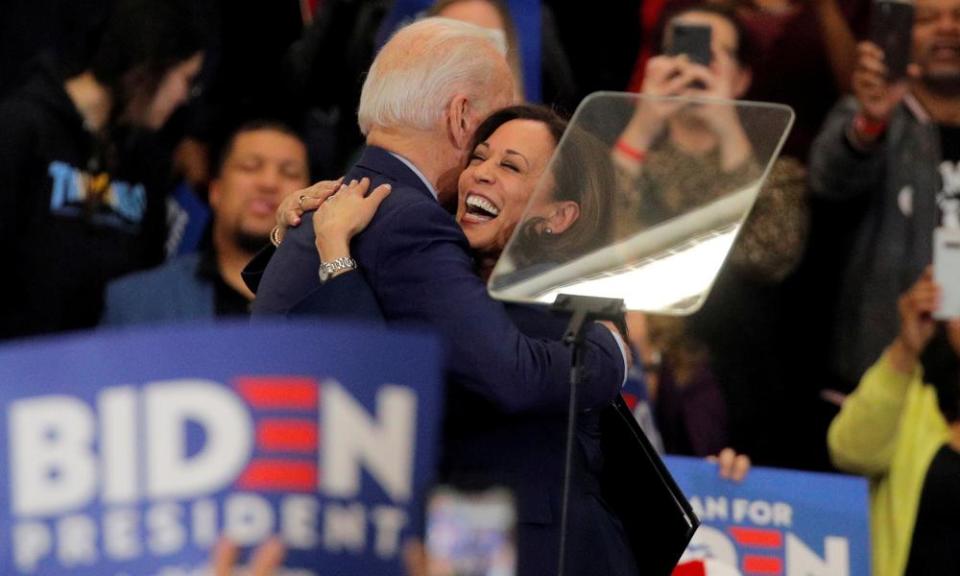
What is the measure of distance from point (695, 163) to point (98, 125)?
8.49 feet

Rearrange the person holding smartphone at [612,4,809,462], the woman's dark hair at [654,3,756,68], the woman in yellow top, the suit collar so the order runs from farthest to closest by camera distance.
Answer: the woman's dark hair at [654,3,756,68] < the person holding smartphone at [612,4,809,462] < the woman in yellow top < the suit collar

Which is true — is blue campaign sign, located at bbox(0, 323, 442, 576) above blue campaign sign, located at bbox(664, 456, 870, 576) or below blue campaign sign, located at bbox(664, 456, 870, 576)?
above

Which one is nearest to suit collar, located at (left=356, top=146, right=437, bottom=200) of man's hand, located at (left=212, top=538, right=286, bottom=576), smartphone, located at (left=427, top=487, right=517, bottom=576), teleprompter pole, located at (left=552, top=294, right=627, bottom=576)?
teleprompter pole, located at (left=552, top=294, right=627, bottom=576)

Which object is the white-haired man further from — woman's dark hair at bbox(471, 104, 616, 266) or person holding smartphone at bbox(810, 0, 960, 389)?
person holding smartphone at bbox(810, 0, 960, 389)

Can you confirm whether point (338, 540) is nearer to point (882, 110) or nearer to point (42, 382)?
point (42, 382)

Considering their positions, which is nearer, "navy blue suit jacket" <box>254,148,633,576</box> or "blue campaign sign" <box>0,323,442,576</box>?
"blue campaign sign" <box>0,323,442,576</box>

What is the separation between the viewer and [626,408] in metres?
3.16

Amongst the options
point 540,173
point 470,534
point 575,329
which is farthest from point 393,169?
point 470,534

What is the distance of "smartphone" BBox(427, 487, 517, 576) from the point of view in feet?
7.24

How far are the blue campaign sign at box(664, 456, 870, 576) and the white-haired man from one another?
986 millimetres

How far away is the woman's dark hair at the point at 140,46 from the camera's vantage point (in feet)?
17.0

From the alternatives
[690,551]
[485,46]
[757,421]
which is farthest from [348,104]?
[485,46]

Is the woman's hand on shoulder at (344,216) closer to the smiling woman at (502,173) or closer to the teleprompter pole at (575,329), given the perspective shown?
the smiling woman at (502,173)

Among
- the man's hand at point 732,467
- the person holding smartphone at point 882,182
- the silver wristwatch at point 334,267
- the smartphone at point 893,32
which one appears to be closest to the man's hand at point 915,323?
the person holding smartphone at point 882,182
